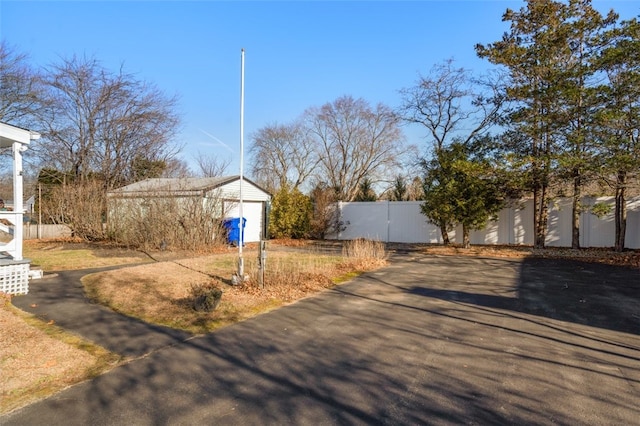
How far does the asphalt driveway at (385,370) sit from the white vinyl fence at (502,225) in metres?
9.47

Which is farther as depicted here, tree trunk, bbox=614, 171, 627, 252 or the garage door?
the garage door

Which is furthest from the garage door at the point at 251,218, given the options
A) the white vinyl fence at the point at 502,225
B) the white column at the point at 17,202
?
the white column at the point at 17,202

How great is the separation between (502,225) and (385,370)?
47.5 ft

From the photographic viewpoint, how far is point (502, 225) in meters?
16.3

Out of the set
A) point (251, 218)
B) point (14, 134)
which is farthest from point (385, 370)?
point (251, 218)

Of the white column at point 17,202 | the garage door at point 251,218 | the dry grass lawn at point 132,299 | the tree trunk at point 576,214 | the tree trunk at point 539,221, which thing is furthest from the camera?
the garage door at point 251,218

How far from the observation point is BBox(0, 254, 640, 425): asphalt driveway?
2.96 m

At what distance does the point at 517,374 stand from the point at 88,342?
4.75m

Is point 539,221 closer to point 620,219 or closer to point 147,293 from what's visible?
point 620,219

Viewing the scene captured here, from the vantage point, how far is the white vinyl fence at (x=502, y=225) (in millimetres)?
14539

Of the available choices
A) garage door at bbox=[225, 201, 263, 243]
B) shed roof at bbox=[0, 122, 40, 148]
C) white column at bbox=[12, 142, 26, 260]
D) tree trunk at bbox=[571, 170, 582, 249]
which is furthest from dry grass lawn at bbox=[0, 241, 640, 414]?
garage door at bbox=[225, 201, 263, 243]

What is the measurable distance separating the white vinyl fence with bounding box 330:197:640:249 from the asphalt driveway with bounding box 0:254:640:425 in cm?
947

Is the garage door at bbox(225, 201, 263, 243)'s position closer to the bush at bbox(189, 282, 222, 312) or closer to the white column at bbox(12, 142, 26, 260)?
the white column at bbox(12, 142, 26, 260)

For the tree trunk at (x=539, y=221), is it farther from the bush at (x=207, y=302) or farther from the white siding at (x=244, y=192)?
the bush at (x=207, y=302)
